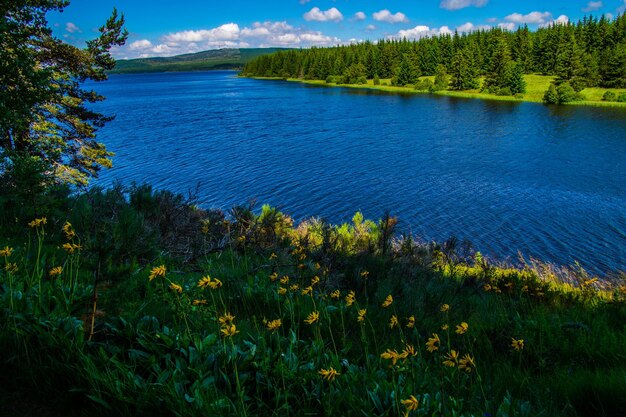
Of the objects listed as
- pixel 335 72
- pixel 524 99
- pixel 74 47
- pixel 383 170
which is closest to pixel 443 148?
pixel 383 170

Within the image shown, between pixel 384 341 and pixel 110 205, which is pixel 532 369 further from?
pixel 110 205

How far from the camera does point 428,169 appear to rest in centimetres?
3309

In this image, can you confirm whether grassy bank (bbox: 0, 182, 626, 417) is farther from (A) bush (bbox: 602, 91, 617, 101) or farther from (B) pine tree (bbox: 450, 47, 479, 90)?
(B) pine tree (bbox: 450, 47, 479, 90)

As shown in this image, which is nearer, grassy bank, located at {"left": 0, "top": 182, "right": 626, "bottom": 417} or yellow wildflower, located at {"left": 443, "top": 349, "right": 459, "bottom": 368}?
yellow wildflower, located at {"left": 443, "top": 349, "right": 459, "bottom": 368}

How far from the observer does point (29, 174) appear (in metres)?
6.31

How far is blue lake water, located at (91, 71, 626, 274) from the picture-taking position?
2136cm

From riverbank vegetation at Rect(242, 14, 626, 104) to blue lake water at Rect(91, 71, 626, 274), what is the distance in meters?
19.4

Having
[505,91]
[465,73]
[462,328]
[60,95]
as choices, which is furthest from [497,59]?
[462,328]

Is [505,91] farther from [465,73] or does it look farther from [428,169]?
[428,169]

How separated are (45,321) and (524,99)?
83897mm

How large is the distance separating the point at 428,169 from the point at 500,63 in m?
64.5

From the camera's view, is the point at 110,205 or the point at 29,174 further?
the point at 110,205

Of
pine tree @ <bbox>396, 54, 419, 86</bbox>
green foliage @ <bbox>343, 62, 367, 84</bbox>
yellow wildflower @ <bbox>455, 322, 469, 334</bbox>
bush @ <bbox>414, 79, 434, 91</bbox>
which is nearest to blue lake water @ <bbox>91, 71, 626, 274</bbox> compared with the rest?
yellow wildflower @ <bbox>455, 322, 469, 334</bbox>

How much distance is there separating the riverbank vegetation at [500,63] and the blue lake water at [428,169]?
63.6 ft
